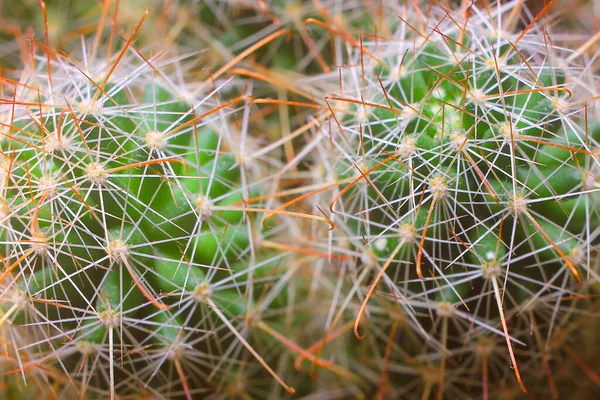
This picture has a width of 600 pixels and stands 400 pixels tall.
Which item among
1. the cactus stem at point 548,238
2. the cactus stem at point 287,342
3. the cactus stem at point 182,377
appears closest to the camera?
the cactus stem at point 548,238

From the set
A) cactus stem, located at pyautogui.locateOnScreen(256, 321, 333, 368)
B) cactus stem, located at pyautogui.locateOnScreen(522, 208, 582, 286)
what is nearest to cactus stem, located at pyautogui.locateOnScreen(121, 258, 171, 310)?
cactus stem, located at pyautogui.locateOnScreen(256, 321, 333, 368)

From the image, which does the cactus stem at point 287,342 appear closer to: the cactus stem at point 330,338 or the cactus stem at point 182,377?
the cactus stem at point 330,338

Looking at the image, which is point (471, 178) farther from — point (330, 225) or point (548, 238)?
point (330, 225)

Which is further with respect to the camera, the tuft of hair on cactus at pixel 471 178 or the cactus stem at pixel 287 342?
the cactus stem at pixel 287 342

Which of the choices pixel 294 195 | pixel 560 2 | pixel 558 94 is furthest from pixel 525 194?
pixel 560 2

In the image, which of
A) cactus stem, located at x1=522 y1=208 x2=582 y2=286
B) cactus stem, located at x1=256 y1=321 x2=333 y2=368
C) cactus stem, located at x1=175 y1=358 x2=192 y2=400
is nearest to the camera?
cactus stem, located at x1=522 y1=208 x2=582 y2=286

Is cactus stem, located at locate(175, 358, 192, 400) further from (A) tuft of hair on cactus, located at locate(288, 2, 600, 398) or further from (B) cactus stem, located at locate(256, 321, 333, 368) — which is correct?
(A) tuft of hair on cactus, located at locate(288, 2, 600, 398)

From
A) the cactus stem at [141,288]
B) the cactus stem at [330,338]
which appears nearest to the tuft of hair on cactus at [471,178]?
the cactus stem at [330,338]
